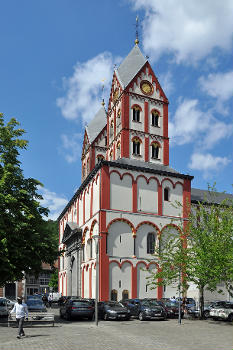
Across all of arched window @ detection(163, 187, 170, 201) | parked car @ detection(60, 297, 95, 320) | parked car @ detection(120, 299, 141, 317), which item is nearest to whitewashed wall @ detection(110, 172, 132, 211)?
arched window @ detection(163, 187, 170, 201)

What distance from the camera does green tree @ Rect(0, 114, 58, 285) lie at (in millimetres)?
25500

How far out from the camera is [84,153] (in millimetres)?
67938

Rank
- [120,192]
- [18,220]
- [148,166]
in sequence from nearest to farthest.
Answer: [18,220]
[120,192]
[148,166]

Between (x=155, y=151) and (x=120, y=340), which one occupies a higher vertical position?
(x=155, y=151)

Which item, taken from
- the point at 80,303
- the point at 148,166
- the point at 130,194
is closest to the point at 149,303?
the point at 80,303

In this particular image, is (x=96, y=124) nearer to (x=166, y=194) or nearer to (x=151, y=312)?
(x=166, y=194)

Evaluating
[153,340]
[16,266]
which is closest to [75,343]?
[153,340]

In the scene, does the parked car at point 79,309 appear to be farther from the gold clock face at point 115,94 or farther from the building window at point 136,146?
the gold clock face at point 115,94

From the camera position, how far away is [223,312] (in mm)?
28703

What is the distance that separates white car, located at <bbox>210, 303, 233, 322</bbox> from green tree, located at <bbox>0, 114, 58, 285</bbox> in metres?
11.8

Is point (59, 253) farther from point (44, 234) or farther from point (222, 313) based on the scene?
point (222, 313)

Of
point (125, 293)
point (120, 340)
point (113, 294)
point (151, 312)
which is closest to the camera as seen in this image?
point (120, 340)

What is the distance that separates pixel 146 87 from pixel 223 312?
3106 centimetres

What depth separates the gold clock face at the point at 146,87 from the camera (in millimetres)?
51938
